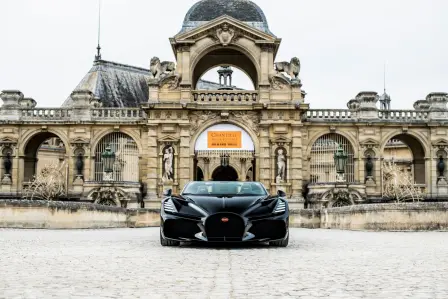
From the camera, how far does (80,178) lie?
41031 millimetres

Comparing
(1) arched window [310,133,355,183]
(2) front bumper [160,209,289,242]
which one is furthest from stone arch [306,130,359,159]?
(2) front bumper [160,209,289,242]

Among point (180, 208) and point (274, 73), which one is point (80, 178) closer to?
point (274, 73)

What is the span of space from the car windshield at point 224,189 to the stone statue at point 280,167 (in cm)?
2437

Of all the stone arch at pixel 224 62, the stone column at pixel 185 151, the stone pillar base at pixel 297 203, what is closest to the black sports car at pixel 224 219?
the stone pillar base at pixel 297 203

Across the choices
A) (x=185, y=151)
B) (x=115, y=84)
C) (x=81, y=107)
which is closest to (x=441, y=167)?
(x=185, y=151)

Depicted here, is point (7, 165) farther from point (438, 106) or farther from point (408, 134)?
point (438, 106)

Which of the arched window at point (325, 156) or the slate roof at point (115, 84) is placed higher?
the slate roof at point (115, 84)

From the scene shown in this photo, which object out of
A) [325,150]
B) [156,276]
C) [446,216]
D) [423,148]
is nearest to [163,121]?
[325,150]

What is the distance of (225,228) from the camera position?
12.6 meters

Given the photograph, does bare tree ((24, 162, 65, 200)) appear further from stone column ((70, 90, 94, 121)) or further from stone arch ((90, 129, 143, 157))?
stone column ((70, 90, 94, 121))

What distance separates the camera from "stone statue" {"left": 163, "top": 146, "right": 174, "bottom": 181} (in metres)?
39.1

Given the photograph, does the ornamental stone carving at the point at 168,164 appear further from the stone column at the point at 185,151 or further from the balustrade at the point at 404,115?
the balustrade at the point at 404,115

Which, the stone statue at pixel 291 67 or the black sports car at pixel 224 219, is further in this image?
the stone statue at pixel 291 67

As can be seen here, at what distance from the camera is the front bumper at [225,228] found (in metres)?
12.6
